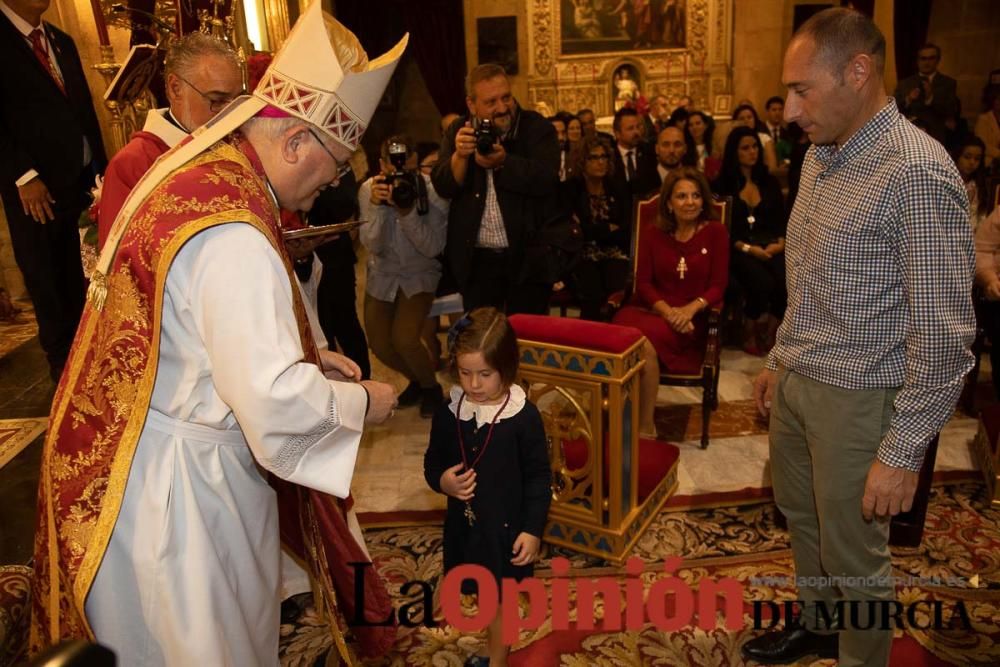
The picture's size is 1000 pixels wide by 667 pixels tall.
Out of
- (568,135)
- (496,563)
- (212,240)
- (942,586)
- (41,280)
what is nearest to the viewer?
(212,240)

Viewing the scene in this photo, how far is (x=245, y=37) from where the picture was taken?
4.99 meters

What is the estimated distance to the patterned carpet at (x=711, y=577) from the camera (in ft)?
7.93

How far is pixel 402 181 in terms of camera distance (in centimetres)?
383

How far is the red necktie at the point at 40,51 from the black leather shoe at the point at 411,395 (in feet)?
7.97

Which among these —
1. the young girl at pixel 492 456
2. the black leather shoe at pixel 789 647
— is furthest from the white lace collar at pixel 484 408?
the black leather shoe at pixel 789 647

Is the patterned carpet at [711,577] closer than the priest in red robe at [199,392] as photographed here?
No

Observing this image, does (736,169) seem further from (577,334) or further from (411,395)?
(577,334)

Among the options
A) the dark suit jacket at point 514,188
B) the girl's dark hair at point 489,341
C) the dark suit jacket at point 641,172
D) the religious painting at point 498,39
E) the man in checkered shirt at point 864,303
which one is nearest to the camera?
the man in checkered shirt at point 864,303

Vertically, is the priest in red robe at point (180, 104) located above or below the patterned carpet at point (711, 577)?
above

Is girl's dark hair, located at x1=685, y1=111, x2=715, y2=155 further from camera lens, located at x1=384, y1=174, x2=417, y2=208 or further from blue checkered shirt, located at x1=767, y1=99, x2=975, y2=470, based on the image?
blue checkered shirt, located at x1=767, y1=99, x2=975, y2=470

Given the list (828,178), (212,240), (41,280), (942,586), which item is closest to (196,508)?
(212,240)

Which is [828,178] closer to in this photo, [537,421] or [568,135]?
[537,421]

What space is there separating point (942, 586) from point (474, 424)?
187 centimetres

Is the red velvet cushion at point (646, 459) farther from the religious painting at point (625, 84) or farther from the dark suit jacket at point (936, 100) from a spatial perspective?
the religious painting at point (625, 84)
